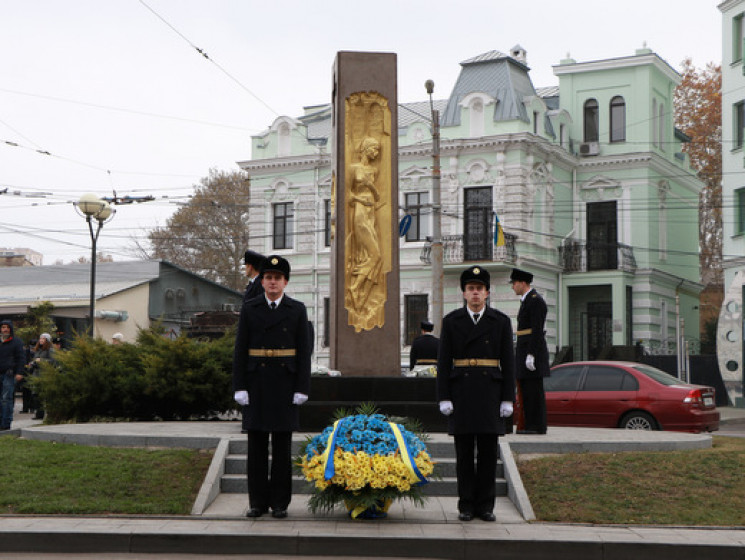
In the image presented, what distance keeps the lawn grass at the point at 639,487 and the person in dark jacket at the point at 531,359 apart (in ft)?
4.37

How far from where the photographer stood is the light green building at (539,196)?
121 ft

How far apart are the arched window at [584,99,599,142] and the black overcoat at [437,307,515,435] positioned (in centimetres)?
3158

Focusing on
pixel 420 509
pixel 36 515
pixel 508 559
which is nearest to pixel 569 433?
pixel 420 509

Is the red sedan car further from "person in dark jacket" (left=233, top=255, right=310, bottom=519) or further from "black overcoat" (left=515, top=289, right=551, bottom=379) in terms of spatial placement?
"person in dark jacket" (left=233, top=255, right=310, bottom=519)

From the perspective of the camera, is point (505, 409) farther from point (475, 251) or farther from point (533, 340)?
point (475, 251)

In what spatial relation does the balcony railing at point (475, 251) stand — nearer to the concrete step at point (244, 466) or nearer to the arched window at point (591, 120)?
the arched window at point (591, 120)

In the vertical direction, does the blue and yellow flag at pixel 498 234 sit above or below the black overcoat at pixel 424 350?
above

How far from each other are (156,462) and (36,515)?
1.61 meters

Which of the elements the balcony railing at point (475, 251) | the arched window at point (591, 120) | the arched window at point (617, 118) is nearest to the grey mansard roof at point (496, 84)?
the arched window at point (591, 120)

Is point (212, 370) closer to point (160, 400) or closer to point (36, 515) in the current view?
point (160, 400)

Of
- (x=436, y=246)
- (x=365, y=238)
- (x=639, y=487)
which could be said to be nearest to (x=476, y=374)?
(x=639, y=487)

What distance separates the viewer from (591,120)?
39969 mm

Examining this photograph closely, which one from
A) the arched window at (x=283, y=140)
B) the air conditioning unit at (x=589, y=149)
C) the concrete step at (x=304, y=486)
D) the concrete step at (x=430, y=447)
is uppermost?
the arched window at (x=283, y=140)

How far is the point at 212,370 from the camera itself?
15.4 meters
